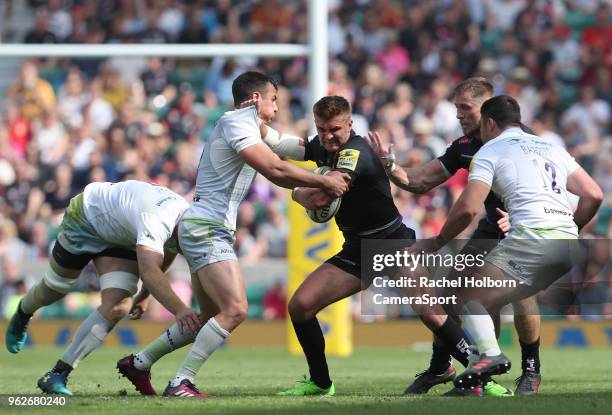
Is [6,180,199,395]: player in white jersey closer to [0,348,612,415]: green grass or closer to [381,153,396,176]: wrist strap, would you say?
[0,348,612,415]: green grass

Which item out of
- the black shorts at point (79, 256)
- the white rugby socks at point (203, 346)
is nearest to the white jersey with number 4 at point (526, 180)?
the white rugby socks at point (203, 346)

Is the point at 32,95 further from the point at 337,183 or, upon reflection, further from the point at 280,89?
the point at 337,183

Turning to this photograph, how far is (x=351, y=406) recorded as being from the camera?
298 inches

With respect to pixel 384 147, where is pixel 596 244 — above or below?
below

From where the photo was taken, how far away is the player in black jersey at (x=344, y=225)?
847 cm

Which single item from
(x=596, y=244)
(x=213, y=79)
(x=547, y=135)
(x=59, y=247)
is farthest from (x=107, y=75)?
(x=59, y=247)

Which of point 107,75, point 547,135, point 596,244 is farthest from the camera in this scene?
point 107,75

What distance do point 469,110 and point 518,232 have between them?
4.65 ft

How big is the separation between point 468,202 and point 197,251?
1.91 m

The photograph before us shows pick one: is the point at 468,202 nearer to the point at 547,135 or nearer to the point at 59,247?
the point at 59,247

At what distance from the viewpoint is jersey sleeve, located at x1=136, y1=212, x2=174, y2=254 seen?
28.2 ft

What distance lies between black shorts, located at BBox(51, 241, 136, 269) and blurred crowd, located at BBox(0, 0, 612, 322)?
6.53 metres

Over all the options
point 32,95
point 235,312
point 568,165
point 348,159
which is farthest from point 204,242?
point 32,95

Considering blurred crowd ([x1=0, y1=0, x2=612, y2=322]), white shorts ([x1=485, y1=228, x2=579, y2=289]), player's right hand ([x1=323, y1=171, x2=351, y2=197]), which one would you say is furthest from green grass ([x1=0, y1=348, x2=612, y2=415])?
blurred crowd ([x1=0, y1=0, x2=612, y2=322])
